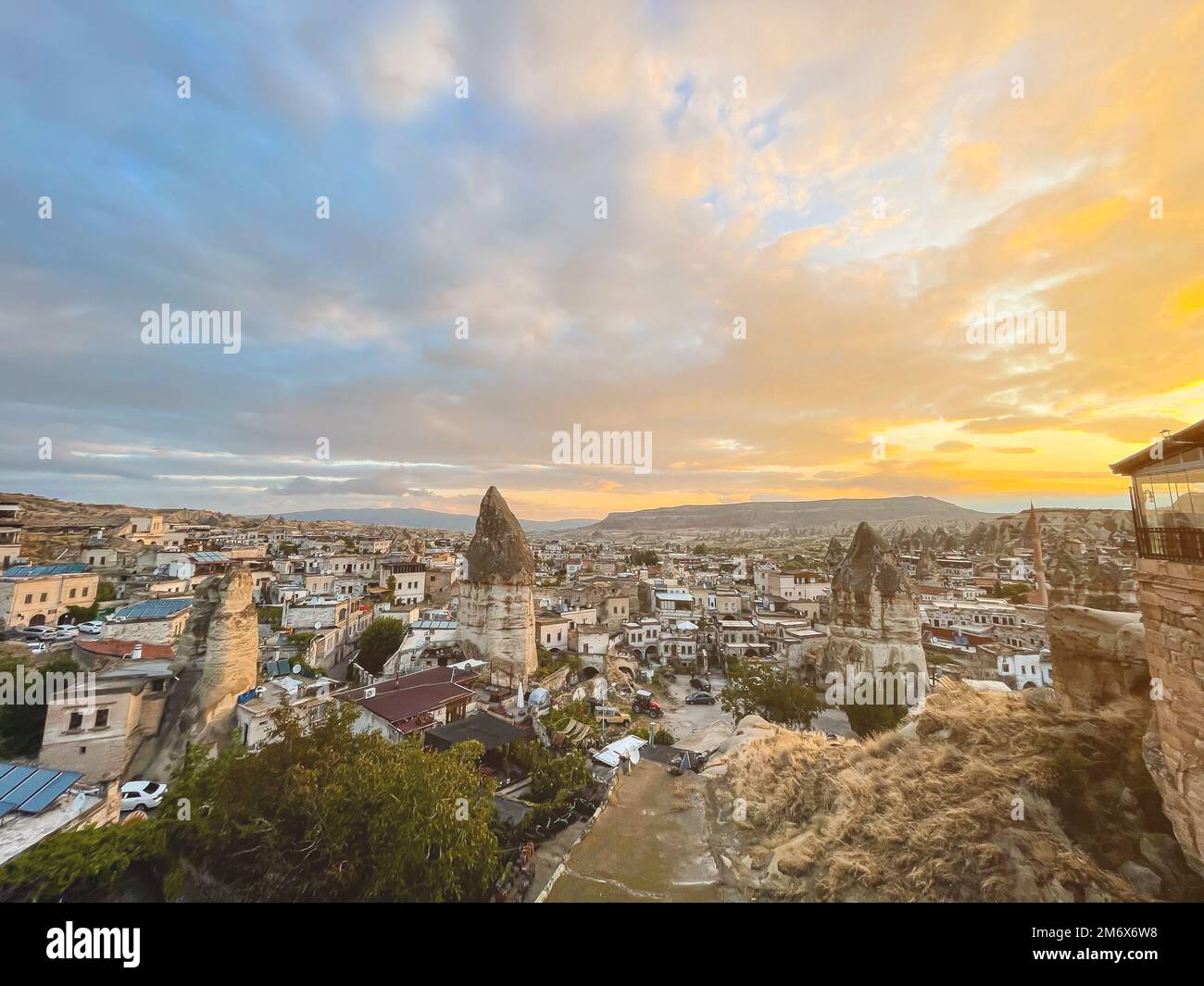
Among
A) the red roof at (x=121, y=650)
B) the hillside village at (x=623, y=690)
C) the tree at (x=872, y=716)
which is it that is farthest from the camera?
the tree at (x=872, y=716)

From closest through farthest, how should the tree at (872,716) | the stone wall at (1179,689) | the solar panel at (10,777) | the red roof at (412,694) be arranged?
the stone wall at (1179,689)
the solar panel at (10,777)
the red roof at (412,694)
the tree at (872,716)

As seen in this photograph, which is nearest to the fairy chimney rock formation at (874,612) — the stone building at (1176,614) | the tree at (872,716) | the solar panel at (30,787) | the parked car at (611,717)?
the tree at (872,716)

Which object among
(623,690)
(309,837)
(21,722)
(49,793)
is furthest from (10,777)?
(623,690)

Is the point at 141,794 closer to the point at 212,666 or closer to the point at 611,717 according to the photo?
the point at 212,666

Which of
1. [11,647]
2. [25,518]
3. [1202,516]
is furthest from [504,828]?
[25,518]

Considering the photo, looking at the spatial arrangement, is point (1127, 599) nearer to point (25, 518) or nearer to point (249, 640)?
point (249, 640)

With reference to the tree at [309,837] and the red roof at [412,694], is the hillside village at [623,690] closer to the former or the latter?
the red roof at [412,694]

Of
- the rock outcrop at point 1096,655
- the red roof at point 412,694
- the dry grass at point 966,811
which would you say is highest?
the rock outcrop at point 1096,655
